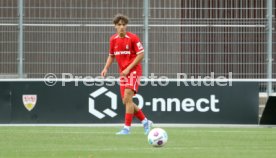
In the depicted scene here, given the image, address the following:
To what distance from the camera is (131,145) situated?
11.5 m

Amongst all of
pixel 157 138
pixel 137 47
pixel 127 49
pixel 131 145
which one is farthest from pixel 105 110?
pixel 157 138

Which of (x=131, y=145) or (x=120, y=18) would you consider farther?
(x=120, y=18)

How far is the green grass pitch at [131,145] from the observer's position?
993 cm

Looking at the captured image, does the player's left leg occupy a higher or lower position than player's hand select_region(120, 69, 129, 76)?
lower

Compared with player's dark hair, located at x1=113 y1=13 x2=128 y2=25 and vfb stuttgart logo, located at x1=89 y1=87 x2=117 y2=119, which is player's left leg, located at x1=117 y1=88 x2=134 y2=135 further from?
vfb stuttgart logo, located at x1=89 y1=87 x2=117 y2=119

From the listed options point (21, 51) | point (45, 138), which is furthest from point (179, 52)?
point (45, 138)

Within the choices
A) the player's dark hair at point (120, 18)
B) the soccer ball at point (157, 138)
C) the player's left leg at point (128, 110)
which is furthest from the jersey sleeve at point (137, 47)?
the soccer ball at point (157, 138)

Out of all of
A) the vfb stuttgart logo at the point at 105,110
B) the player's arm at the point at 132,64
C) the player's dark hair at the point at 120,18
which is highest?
the player's dark hair at the point at 120,18

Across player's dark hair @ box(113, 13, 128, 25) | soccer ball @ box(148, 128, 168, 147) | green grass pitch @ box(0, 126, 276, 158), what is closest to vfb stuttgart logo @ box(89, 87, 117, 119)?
green grass pitch @ box(0, 126, 276, 158)

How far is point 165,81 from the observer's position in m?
18.5

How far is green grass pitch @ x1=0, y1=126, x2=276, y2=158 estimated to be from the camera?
9.93 meters

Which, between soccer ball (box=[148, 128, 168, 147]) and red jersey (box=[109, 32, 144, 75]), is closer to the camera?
soccer ball (box=[148, 128, 168, 147])

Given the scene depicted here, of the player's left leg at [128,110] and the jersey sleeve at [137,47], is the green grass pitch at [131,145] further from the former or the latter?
the jersey sleeve at [137,47]

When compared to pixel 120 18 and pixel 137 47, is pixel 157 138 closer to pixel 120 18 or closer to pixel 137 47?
pixel 120 18
